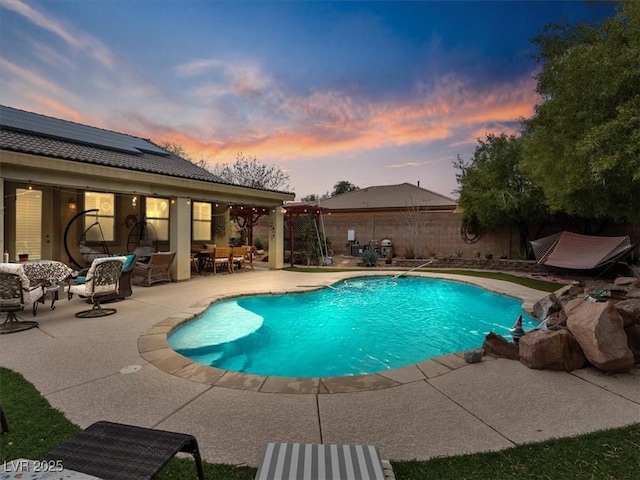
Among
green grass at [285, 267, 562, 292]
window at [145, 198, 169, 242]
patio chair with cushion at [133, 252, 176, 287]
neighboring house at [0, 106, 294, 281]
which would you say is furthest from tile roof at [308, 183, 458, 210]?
patio chair with cushion at [133, 252, 176, 287]

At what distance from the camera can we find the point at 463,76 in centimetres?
1092

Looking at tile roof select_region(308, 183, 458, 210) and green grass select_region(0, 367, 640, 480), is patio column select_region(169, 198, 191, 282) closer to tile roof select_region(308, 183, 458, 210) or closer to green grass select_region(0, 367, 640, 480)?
green grass select_region(0, 367, 640, 480)

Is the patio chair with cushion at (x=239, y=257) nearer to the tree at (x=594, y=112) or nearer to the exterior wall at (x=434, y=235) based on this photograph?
the exterior wall at (x=434, y=235)

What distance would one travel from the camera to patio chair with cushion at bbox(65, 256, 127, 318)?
20.5 feet

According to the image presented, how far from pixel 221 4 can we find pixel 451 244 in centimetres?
1345

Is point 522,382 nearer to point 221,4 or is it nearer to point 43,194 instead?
point 221,4

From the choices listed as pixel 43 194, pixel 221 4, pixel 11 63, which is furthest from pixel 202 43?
pixel 43 194

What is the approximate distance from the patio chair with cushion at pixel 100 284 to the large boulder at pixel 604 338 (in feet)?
24.8

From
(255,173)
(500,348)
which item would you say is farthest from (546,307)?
(255,173)

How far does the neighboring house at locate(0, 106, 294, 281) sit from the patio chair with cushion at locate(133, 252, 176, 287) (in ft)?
1.25

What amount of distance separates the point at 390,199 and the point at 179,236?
16.2 m

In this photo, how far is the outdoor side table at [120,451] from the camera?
65.3 inches

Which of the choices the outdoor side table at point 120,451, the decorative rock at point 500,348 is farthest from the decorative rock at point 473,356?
the outdoor side table at point 120,451

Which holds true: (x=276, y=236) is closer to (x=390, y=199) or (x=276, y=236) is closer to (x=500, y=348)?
(x=500, y=348)
